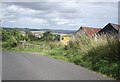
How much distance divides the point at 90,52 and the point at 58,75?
21.7 ft

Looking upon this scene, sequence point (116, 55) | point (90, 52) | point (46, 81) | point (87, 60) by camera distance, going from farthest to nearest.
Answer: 1. point (90, 52)
2. point (87, 60)
3. point (116, 55)
4. point (46, 81)

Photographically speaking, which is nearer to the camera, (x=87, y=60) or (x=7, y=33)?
(x=87, y=60)

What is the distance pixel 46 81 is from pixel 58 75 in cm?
172

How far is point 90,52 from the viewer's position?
19.1 m

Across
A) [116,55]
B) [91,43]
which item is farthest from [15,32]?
[116,55]

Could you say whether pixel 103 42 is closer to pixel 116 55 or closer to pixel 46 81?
pixel 116 55

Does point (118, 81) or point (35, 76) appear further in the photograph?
point (35, 76)

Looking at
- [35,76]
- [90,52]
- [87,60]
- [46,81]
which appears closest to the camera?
[46,81]

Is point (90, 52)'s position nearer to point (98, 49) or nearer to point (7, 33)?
point (98, 49)

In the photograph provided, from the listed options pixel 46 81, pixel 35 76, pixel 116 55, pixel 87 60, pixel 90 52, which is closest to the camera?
pixel 46 81

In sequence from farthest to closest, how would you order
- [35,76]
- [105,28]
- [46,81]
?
[105,28], [35,76], [46,81]

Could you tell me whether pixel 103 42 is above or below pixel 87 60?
above

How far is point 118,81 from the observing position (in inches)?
454

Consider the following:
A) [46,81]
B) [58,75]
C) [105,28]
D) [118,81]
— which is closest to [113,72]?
[118,81]
